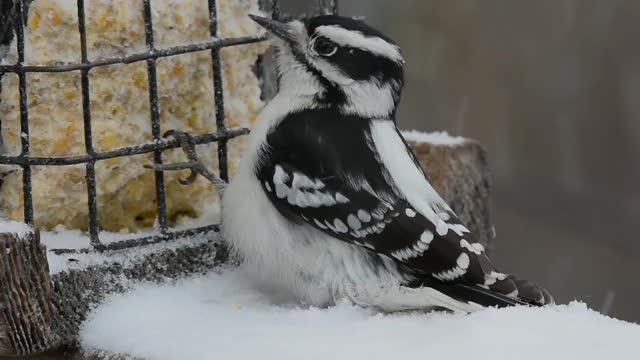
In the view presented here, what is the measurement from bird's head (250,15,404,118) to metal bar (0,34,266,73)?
17cm

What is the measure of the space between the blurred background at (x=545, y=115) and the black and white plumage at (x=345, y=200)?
3083 millimetres

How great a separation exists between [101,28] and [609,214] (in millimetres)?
3872

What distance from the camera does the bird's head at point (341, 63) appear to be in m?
3.60

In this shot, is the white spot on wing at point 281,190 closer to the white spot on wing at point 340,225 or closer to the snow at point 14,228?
the white spot on wing at point 340,225

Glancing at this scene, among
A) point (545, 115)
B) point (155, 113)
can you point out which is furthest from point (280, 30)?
point (545, 115)

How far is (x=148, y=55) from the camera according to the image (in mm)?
3621

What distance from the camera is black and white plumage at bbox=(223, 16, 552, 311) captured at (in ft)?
11.4

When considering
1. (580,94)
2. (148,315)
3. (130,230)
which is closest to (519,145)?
(580,94)

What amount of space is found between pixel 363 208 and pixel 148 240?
2.01ft

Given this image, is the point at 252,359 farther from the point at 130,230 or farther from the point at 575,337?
the point at 130,230

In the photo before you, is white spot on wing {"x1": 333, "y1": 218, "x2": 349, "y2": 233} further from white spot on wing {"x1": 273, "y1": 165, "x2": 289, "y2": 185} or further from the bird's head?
the bird's head

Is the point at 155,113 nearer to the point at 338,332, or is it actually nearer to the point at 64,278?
the point at 64,278

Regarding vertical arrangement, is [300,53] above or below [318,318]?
above

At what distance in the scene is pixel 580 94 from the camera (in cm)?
687
